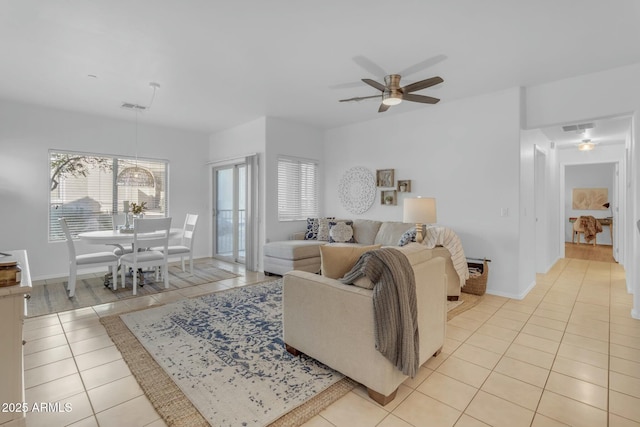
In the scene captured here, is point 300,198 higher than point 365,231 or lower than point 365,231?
higher

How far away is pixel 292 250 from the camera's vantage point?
15.4ft

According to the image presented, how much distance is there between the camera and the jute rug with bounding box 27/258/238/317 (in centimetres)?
356

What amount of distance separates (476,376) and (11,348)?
2.77 metres

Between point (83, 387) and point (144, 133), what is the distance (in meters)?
4.97

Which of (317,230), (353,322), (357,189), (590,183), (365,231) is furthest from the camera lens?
(590,183)

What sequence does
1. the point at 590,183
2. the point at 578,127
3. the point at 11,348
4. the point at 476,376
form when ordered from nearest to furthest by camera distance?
the point at 11,348
the point at 476,376
the point at 578,127
the point at 590,183

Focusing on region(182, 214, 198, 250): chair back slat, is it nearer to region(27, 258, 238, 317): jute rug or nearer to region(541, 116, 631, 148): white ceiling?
region(27, 258, 238, 317): jute rug

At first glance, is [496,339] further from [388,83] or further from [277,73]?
[277,73]

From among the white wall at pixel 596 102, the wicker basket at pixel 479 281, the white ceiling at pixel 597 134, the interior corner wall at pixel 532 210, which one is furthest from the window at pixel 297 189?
the white ceiling at pixel 597 134

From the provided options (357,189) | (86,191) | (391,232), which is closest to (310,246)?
(391,232)

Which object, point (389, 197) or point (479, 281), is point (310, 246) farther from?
point (479, 281)

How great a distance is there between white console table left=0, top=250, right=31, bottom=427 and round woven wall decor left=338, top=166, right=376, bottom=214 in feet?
15.5

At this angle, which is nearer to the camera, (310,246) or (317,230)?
(310,246)

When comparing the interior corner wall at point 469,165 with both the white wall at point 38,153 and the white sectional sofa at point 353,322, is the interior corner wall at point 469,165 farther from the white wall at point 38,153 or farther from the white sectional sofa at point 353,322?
the white wall at point 38,153
